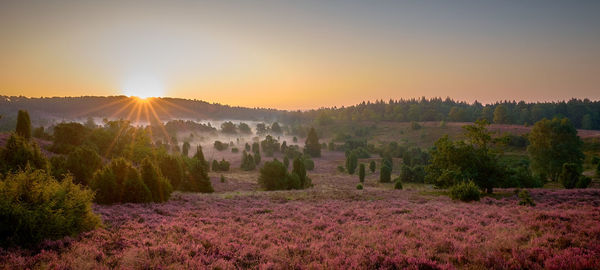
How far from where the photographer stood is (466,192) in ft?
78.5

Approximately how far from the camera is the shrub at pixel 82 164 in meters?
30.0

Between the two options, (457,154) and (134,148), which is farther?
(134,148)

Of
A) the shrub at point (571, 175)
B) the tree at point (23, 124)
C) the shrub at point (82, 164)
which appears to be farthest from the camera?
the tree at point (23, 124)

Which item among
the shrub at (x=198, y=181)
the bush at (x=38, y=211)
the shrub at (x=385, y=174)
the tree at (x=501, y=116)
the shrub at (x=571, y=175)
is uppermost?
the tree at (x=501, y=116)

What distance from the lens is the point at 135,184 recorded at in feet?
65.9

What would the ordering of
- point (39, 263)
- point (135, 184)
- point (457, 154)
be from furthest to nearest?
1. point (457, 154)
2. point (135, 184)
3. point (39, 263)

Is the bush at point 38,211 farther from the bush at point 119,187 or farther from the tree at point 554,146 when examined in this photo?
the tree at point 554,146

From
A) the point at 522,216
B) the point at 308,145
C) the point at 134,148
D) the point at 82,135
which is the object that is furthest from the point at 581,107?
the point at 82,135

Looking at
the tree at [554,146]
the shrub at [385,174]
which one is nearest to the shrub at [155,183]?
the shrub at [385,174]

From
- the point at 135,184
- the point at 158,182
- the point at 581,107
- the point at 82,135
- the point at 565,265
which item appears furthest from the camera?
the point at 581,107

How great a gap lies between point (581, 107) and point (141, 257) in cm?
25280

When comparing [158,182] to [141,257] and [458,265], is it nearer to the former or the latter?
[141,257]

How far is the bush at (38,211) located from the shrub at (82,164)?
21665 mm

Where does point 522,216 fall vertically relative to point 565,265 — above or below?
below
